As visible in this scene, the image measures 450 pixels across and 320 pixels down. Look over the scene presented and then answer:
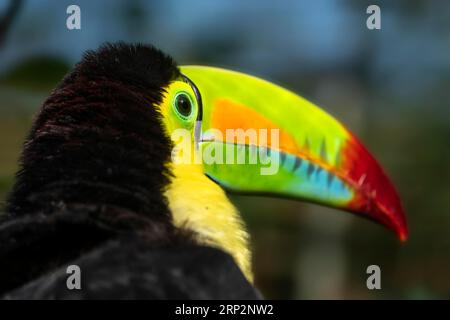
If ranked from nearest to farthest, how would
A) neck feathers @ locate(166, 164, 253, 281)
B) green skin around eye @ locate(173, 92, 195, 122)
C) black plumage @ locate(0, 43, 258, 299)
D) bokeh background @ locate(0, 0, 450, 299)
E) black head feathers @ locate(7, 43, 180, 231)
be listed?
1. black plumage @ locate(0, 43, 258, 299)
2. black head feathers @ locate(7, 43, 180, 231)
3. neck feathers @ locate(166, 164, 253, 281)
4. green skin around eye @ locate(173, 92, 195, 122)
5. bokeh background @ locate(0, 0, 450, 299)

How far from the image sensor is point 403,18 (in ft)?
26.3

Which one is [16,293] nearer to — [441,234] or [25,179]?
[25,179]

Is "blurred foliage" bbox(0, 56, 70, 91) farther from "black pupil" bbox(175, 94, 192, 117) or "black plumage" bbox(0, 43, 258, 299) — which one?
"black pupil" bbox(175, 94, 192, 117)

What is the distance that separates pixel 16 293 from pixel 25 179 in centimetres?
39

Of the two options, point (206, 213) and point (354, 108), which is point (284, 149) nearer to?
point (206, 213)

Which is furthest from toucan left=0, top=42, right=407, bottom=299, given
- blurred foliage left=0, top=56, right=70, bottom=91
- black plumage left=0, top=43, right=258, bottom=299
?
blurred foliage left=0, top=56, right=70, bottom=91

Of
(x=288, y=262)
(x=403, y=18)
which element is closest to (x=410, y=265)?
(x=288, y=262)

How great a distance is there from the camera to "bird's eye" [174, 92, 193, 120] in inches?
86.0

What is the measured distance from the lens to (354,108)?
798 centimetres

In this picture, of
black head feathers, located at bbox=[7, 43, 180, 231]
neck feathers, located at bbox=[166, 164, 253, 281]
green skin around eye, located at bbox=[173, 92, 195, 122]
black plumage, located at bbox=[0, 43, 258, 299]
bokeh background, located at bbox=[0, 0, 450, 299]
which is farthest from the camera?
bokeh background, located at bbox=[0, 0, 450, 299]

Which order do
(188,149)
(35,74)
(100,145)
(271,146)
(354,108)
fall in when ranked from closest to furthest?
1. (35,74)
2. (100,145)
3. (188,149)
4. (271,146)
5. (354,108)

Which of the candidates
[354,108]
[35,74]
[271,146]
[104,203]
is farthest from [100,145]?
[354,108]

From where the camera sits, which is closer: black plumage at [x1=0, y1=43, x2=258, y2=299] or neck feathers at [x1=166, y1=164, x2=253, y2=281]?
black plumage at [x1=0, y1=43, x2=258, y2=299]

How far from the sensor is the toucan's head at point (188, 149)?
1.93m
